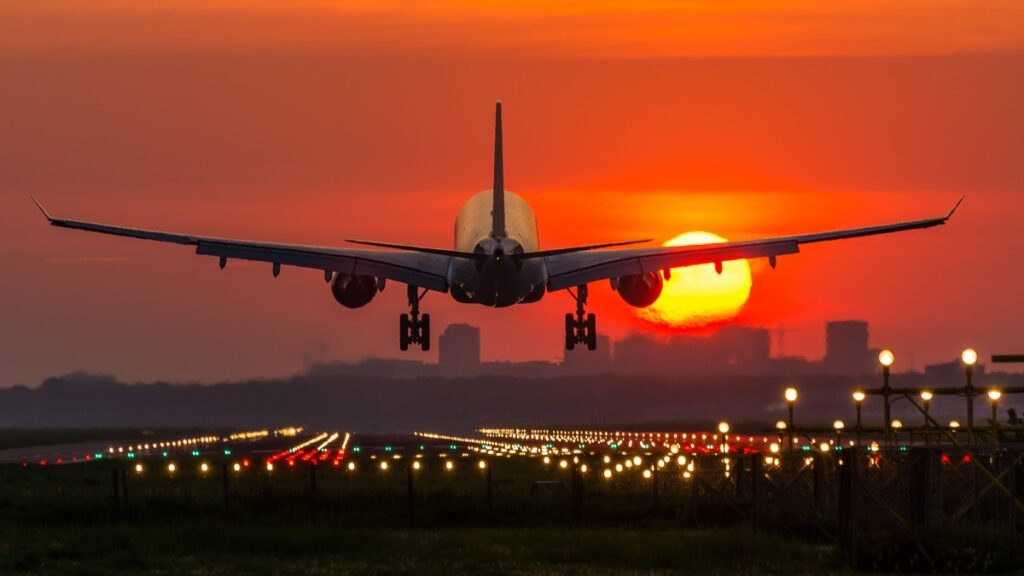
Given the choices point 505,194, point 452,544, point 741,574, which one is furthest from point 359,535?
point 505,194

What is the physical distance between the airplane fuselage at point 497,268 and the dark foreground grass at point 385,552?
740 inches

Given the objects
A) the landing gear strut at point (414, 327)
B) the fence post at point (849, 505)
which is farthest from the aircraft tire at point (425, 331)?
the fence post at point (849, 505)

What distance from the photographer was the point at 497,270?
A: 68000mm

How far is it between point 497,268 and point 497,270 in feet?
0.48

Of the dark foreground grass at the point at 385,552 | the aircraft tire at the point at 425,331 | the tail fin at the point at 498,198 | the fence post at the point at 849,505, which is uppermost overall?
the tail fin at the point at 498,198

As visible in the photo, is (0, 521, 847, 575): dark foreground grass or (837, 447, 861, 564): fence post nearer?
(837, 447, 861, 564): fence post

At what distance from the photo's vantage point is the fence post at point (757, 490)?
49312mm

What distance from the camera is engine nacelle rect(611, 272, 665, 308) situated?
75.7m

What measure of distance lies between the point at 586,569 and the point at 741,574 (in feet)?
12.3

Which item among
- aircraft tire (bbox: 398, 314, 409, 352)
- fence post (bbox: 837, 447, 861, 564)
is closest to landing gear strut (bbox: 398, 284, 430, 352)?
aircraft tire (bbox: 398, 314, 409, 352)

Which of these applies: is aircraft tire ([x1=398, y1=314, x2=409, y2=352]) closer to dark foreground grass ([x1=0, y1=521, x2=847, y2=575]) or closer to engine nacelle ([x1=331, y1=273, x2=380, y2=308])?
engine nacelle ([x1=331, y1=273, x2=380, y2=308])

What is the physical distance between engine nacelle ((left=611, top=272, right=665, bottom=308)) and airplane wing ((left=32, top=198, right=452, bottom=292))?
26.4 feet

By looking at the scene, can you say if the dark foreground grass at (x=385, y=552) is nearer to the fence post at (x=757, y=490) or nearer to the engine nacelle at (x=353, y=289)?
the fence post at (x=757, y=490)

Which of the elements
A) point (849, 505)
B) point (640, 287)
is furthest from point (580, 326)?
point (849, 505)
